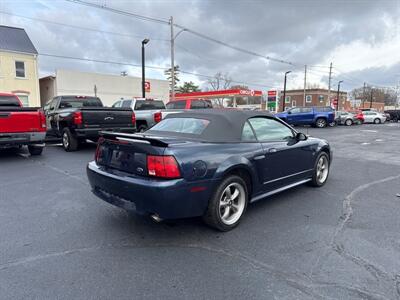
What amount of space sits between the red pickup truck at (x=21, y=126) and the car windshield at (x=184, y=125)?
4920 millimetres

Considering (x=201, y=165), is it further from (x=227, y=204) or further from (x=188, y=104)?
(x=188, y=104)

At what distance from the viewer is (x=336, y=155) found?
9.75 metres

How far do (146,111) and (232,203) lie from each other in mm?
9267

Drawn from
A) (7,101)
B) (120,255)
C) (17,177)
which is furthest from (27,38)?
(120,255)

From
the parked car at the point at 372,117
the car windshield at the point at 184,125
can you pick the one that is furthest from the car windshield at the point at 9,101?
the parked car at the point at 372,117

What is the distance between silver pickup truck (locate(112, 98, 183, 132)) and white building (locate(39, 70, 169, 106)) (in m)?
17.1

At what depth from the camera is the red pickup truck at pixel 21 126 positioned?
7591 millimetres

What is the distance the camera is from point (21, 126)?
308 inches

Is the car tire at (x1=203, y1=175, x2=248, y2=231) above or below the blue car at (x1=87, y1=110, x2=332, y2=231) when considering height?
below

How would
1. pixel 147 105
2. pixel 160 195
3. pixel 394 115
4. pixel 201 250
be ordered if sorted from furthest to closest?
pixel 394 115
pixel 147 105
pixel 201 250
pixel 160 195

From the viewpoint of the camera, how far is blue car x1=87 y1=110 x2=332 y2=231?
10.5 ft

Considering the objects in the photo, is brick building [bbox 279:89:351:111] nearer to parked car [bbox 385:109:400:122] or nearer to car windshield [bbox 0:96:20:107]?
parked car [bbox 385:109:400:122]

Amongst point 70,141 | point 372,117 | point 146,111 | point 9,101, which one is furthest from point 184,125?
point 372,117

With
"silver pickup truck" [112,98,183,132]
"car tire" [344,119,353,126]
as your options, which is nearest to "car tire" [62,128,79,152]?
"silver pickup truck" [112,98,183,132]
